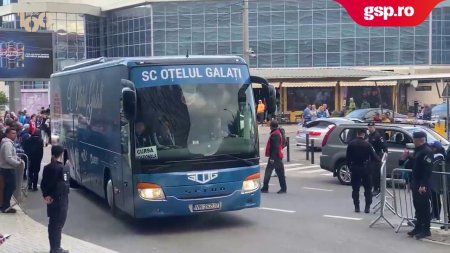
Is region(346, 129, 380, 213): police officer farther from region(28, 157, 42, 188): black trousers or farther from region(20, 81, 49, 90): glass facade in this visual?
region(20, 81, 49, 90): glass facade

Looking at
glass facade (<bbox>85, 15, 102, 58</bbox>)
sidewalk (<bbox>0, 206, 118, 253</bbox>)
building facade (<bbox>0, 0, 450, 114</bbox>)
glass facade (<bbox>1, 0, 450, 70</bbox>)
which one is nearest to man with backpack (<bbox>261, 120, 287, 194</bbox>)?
sidewalk (<bbox>0, 206, 118, 253</bbox>)

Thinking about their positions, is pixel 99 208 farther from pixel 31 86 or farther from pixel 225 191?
pixel 31 86

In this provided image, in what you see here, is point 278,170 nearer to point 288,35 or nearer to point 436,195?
point 436,195

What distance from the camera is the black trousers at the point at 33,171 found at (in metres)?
17.1

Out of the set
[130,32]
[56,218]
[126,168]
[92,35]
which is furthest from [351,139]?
[92,35]

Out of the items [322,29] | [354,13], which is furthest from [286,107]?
[354,13]

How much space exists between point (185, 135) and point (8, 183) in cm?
449

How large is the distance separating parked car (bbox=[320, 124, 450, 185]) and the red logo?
608 cm

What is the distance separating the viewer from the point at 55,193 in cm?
955

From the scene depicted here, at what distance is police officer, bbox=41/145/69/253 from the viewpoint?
31.3 feet

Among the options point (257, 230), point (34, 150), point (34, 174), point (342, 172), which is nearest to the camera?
point (257, 230)

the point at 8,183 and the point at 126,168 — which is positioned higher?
the point at 126,168

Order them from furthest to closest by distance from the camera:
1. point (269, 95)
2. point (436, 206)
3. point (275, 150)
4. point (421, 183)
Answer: point (275, 150) < point (269, 95) < point (436, 206) < point (421, 183)

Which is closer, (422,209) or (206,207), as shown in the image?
(422,209)
